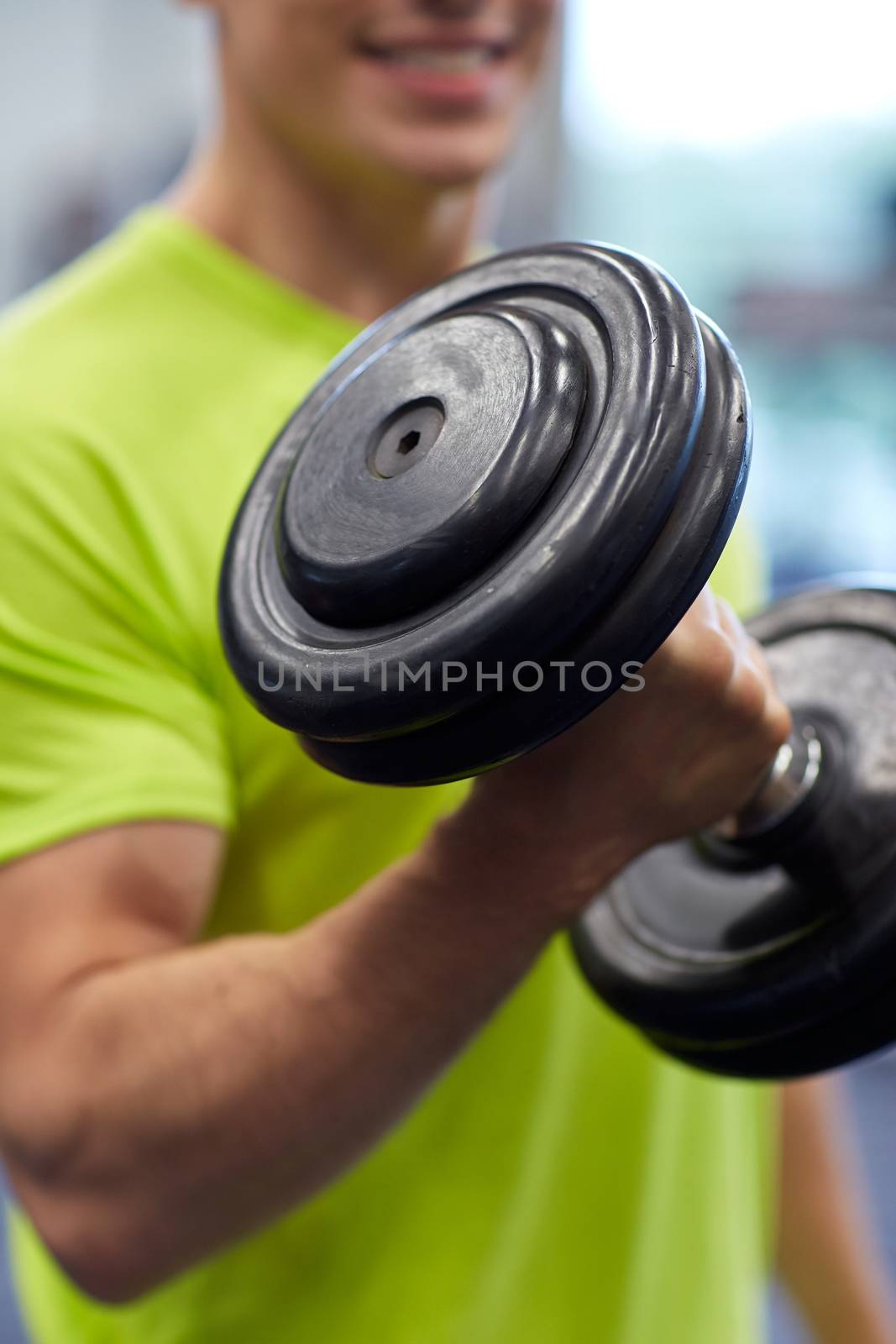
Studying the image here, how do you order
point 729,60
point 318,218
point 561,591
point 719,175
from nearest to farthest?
point 561,591
point 318,218
point 729,60
point 719,175

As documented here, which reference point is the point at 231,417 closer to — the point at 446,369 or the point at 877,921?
the point at 446,369

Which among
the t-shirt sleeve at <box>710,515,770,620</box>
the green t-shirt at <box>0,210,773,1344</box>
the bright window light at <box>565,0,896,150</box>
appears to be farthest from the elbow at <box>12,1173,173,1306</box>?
the bright window light at <box>565,0,896,150</box>

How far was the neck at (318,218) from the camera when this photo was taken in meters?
0.81

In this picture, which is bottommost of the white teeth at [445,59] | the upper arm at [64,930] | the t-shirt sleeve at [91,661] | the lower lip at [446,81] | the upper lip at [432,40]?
the upper arm at [64,930]


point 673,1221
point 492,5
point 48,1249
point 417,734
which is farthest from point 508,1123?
point 492,5

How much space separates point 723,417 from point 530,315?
0.32ft

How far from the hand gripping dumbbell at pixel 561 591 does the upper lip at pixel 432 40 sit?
11.0 inches

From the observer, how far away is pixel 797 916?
1.91 ft

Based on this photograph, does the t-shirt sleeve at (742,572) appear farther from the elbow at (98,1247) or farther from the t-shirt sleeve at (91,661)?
the elbow at (98,1247)

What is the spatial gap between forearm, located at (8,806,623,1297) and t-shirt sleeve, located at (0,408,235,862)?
8 centimetres

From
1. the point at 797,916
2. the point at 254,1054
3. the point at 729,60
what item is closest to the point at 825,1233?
the point at 797,916

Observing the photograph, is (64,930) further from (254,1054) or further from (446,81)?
(446,81)

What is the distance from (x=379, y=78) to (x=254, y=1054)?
1.77 ft

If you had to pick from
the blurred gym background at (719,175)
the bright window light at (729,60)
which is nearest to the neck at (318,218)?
the blurred gym background at (719,175)
